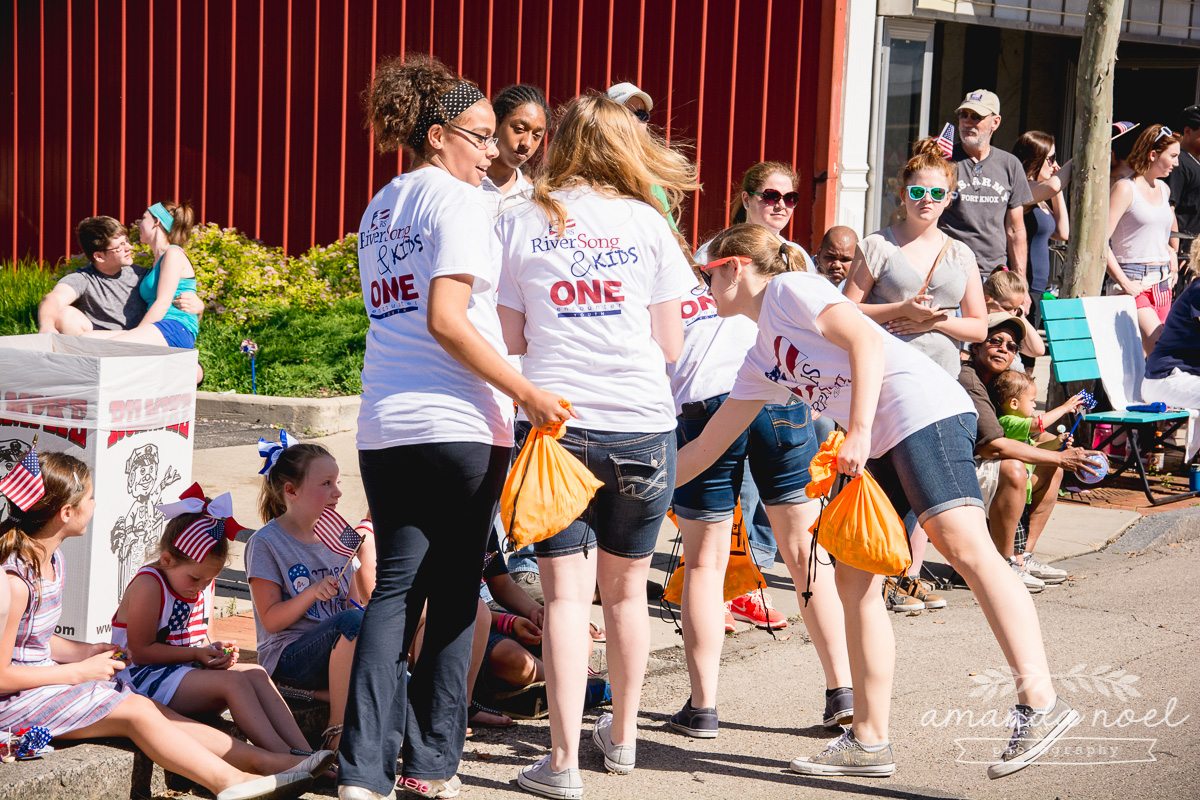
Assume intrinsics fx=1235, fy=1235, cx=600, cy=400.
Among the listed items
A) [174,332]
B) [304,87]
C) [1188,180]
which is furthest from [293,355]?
[1188,180]

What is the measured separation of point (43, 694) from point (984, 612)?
2.64 meters

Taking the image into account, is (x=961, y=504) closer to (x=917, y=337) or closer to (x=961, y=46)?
(x=917, y=337)

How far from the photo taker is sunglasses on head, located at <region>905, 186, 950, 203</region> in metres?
5.74

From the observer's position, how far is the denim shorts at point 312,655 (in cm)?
378

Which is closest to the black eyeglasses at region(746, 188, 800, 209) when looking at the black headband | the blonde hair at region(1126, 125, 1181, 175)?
the black headband

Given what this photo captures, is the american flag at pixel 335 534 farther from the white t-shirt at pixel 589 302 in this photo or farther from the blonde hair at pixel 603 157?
the blonde hair at pixel 603 157

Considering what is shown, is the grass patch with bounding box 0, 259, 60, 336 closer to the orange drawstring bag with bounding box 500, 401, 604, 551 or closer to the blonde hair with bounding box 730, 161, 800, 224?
the blonde hair with bounding box 730, 161, 800, 224

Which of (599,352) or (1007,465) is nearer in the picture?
(599,352)

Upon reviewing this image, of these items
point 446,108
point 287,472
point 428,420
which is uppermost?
point 446,108

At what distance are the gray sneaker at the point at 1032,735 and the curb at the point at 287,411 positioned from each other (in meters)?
5.74

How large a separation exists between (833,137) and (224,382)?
5305 mm

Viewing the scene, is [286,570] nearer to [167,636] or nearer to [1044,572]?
[167,636]

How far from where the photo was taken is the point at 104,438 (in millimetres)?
3980

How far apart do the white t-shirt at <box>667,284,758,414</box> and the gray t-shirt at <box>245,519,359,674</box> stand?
4.39 ft
